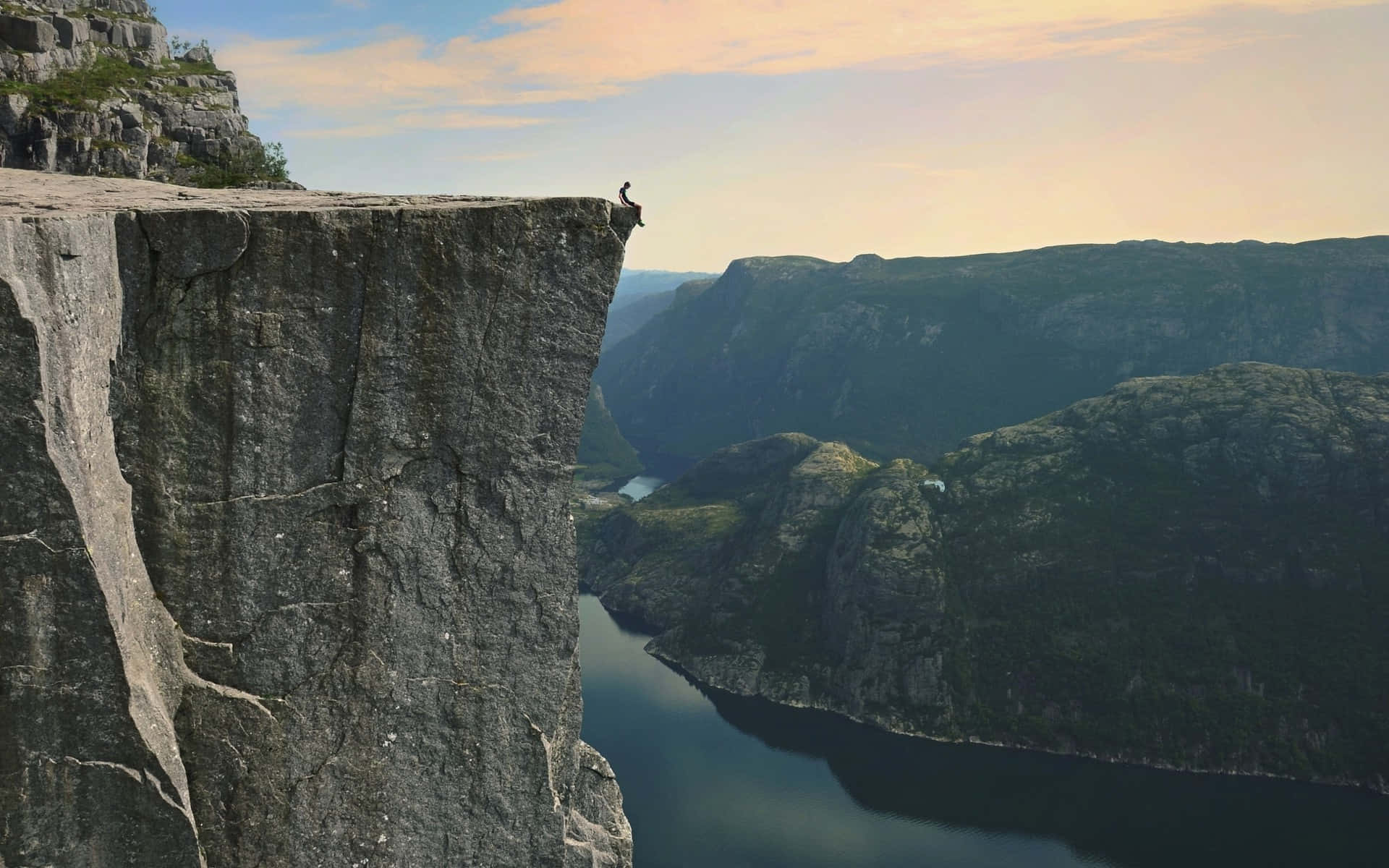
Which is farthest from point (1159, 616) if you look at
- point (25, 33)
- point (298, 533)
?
point (298, 533)

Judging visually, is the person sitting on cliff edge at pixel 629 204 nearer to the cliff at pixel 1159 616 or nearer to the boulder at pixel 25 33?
the boulder at pixel 25 33

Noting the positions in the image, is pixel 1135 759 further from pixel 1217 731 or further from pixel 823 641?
pixel 823 641

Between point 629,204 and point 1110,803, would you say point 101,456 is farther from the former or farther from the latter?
point 1110,803

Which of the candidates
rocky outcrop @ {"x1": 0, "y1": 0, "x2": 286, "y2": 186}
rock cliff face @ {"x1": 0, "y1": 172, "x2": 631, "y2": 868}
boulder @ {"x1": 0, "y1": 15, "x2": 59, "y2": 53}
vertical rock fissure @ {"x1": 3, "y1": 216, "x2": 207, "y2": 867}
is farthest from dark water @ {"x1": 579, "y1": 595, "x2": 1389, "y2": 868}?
vertical rock fissure @ {"x1": 3, "y1": 216, "x2": 207, "y2": 867}

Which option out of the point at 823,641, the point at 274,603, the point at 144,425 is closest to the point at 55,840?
the point at 274,603

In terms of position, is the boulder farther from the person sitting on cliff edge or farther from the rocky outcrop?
the person sitting on cliff edge
